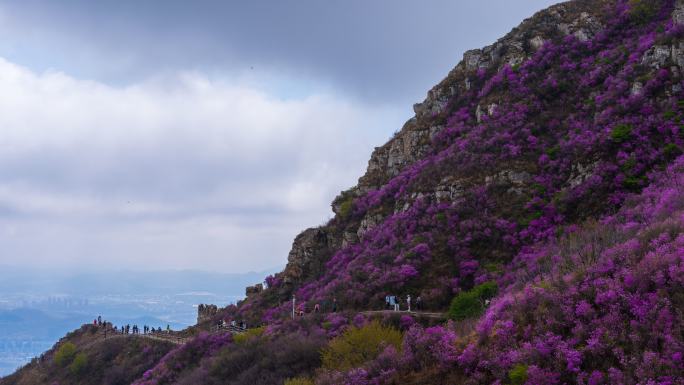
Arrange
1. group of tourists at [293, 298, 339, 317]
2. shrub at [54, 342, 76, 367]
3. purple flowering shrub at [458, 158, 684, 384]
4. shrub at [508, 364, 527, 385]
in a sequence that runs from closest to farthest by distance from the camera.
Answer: purple flowering shrub at [458, 158, 684, 384] < shrub at [508, 364, 527, 385] < group of tourists at [293, 298, 339, 317] < shrub at [54, 342, 76, 367]

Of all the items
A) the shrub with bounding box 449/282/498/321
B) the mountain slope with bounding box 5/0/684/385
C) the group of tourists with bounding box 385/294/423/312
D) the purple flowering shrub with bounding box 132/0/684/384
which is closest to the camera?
the purple flowering shrub with bounding box 132/0/684/384

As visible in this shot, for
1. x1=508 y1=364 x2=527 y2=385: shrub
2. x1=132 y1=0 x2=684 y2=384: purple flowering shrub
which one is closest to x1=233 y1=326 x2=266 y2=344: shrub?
Answer: x1=132 y1=0 x2=684 y2=384: purple flowering shrub

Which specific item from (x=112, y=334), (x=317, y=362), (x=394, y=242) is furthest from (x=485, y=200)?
(x=112, y=334)

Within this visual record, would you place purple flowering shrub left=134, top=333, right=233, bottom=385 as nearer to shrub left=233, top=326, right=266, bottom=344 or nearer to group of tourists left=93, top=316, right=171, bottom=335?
shrub left=233, top=326, right=266, bottom=344

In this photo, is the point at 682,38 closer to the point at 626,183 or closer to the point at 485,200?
the point at 626,183

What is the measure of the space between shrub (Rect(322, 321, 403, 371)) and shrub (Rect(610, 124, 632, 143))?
1038 inches

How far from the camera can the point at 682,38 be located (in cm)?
4588

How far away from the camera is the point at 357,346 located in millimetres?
28203

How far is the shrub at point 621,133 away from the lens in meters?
41.8

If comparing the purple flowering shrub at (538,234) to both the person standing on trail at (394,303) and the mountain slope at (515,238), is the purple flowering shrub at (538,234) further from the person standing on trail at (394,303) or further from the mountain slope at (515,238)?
the person standing on trail at (394,303)

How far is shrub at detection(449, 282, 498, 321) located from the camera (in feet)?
111

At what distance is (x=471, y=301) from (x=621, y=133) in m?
20.1

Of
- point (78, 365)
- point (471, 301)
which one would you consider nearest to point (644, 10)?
point (471, 301)

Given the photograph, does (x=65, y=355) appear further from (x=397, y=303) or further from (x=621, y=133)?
(x=621, y=133)
